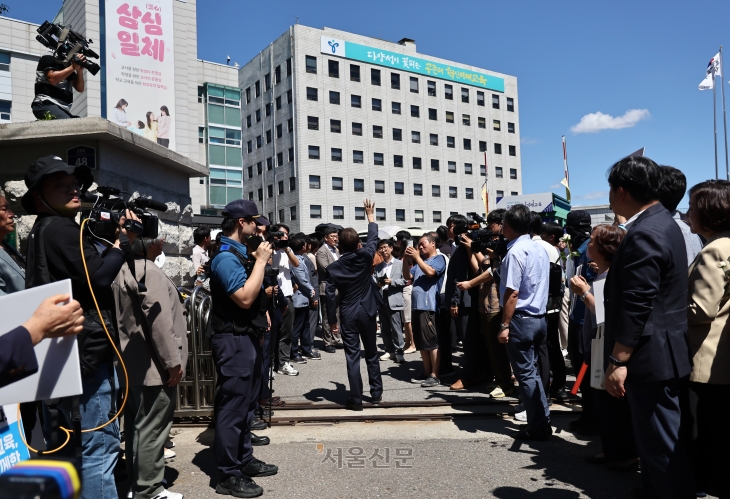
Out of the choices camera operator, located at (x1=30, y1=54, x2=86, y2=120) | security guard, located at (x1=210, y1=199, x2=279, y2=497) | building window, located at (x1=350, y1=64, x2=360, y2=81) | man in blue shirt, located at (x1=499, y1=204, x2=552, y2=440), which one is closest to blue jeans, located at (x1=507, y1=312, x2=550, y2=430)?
man in blue shirt, located at (x1=499, y1=204, x2=552, y2=440)

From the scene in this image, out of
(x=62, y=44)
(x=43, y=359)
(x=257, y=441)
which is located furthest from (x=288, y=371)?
(x=43, y=359)

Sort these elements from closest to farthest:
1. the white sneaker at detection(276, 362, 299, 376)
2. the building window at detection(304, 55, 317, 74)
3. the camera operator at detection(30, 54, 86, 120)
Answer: the camera operator at detection(30, 54, 86, 120)
the white sneaker at detection(276, 362, 299, 376)
the building window at detection(304, 55, 317, 74)

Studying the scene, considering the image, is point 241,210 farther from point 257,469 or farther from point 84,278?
point 257,469

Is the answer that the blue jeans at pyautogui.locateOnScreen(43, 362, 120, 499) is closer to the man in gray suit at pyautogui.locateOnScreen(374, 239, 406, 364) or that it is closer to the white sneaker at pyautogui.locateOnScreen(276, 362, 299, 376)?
the white sneaker at pyautogui.locateOnScreen(276, 362, 299, 376)

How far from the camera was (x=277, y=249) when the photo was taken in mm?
8797

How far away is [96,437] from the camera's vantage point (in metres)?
3.01

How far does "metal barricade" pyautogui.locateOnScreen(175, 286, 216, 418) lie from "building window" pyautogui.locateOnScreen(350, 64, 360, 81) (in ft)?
160

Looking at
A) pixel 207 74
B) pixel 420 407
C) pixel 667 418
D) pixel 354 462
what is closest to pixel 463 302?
pixel 420 407

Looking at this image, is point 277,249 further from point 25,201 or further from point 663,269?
point 663,269

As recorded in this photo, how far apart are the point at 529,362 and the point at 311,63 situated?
4793cm

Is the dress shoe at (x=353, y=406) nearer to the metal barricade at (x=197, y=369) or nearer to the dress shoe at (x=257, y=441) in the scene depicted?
the dress shoe at (x=257, y=441)

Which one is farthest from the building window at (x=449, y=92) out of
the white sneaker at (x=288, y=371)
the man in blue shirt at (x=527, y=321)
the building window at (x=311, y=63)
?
the man in blue shirt at (x=527, y=321)

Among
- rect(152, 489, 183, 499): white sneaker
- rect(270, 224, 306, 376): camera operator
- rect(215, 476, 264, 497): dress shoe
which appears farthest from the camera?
rect(270, 224, 306, 376): camera operator

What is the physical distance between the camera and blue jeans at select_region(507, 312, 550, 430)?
202 inches
